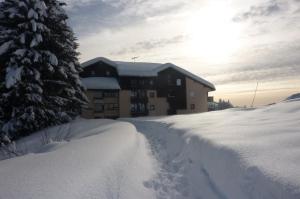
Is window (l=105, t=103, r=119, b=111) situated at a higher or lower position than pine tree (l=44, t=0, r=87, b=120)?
lower

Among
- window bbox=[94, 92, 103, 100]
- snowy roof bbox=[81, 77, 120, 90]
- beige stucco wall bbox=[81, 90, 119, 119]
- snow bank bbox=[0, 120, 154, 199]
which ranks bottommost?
snow bank bbox=[0, 120, 154, 199]

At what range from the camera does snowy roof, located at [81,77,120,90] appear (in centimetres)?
4003

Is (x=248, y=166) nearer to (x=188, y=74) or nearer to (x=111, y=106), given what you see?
(x=111, y=106)

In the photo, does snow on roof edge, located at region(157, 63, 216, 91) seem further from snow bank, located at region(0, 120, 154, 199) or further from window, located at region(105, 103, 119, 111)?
snow bank, located at region(0, 120, 154, 199)

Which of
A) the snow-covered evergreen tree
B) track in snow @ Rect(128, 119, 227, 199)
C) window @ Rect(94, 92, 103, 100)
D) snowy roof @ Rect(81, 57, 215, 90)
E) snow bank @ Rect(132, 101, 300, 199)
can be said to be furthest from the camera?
snowy roof @ Rect(81, 57, 215, 90)

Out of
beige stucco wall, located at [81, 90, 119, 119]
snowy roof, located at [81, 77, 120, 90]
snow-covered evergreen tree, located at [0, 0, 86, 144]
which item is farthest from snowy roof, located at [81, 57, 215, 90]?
snow-covered evergreen tree, located at [0, 0, 86, 144]

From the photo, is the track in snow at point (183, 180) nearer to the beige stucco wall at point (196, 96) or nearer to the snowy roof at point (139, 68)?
the snowy roof at point (139, 68)

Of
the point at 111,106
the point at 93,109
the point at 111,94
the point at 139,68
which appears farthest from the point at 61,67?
the point at 139,68

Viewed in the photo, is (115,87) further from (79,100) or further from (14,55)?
(14,55)

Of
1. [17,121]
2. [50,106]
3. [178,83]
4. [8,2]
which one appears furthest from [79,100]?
[178,83]

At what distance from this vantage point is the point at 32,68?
20.1m

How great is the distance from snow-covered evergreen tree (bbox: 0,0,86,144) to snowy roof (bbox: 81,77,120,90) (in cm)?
1668

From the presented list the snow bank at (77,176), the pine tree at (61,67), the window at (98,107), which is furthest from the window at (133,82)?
the snow bank at (77,176)

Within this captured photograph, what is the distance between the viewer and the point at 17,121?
19.4m
